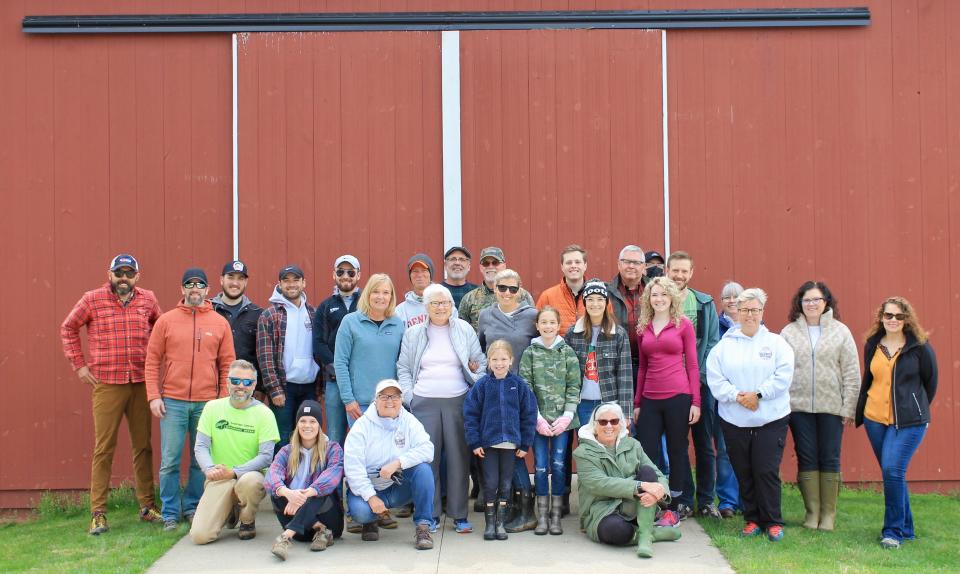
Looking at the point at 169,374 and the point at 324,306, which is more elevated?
the point at 324,306

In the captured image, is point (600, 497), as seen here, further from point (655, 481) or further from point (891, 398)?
point (891, 398)

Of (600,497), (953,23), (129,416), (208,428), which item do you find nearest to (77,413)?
(129,416)

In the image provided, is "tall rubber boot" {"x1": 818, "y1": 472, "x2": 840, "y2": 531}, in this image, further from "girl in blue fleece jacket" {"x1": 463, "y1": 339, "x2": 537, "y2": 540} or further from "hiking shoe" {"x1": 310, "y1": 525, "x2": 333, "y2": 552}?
"hiking shoe" {"x1": 310, "y1": 525, "x2": 333, "y2": 552}

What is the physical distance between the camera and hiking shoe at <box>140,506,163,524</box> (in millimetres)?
6797

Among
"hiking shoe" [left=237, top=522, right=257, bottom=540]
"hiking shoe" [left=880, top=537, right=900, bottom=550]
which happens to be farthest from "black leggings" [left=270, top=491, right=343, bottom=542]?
"hiking shoe" [left=880, top=537, right=900, bottom=550]

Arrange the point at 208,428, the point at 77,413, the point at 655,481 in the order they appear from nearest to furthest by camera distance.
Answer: the point at 655,481
the point at 208,428
the point at 77,413

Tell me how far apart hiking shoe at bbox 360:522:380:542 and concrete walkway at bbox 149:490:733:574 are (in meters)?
0.05

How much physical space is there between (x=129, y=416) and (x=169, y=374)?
0.59 metres

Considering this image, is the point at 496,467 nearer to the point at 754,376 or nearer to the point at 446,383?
the point at 446,383

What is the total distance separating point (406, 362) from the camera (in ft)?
20.6

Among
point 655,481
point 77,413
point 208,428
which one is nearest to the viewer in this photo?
point 655,481

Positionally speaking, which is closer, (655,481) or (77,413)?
(655,481)

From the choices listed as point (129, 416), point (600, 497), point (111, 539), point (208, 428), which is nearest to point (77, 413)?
point (129, 416)

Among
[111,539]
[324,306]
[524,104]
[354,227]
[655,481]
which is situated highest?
[524,104]
